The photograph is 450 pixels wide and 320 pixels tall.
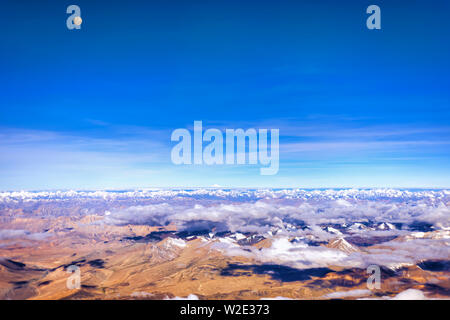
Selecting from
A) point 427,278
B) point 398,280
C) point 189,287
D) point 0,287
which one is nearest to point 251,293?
point 189,287
